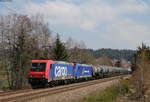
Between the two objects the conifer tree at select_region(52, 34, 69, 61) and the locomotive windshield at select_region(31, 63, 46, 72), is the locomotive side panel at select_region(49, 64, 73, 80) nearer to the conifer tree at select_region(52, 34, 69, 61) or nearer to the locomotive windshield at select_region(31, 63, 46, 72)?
the locomotive windshield at select_region(31, 63, 46, 72)

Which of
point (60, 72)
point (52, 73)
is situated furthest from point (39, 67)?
point (60, 72)

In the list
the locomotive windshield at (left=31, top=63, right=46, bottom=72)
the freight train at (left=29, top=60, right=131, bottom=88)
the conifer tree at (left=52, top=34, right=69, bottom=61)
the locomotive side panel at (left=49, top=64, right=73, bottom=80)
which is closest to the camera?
the freight train at (left=29, top=60, right=131, bottom=88)

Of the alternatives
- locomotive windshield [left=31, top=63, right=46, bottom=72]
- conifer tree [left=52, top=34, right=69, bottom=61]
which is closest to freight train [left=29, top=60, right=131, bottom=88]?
locomotive windshield [left=31, top=63, right=46, bottom=72]

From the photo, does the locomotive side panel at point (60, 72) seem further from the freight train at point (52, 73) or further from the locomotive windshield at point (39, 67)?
the locomotive windshield at point (39, 67)

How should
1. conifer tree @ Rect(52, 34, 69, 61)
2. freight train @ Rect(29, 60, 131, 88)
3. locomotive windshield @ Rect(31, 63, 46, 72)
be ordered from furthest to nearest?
conifer tree @ Rect(52, 34, 69, 61)
locomotive windshield @ Rect(31, 63, 46, 72)
freight train @ Rect(29, 60, 131, 88)

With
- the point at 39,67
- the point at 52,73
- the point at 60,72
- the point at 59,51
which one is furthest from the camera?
the point at 59,51

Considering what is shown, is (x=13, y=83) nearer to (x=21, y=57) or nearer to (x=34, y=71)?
(x=21, y=57)

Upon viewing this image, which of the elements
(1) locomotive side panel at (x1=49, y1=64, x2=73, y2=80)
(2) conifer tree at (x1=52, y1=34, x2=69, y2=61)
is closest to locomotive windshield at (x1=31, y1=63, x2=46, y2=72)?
(1) locomotive side panel at (x1=49, y1=64, x2=73, y2=80)

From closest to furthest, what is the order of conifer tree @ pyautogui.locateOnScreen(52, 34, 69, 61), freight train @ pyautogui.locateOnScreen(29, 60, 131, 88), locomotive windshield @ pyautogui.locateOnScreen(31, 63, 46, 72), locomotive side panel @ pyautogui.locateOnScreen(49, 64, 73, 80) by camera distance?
freight train @ pyautogui.locateOnScreen(29, 60, 131, 88) < locomotive windshield @ pyautogui.locateOnScreen(31, 63, 46, 72) < locomotive side panel @ pyautogui.locateOnScreen(49, 64, 73, 80) < conifer tree @ pyautogui.locateOnScreen(52, 34, 69, 61)

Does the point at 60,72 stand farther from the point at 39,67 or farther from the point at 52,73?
the point at 39,67

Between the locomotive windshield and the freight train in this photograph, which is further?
the locomotive windshield

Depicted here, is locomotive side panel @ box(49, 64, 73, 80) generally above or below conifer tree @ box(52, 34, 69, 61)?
below

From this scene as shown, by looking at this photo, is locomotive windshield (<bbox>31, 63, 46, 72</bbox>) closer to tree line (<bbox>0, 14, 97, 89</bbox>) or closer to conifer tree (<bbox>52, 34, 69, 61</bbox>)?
tree line (<bbox>0, 14, 97, 89</bbox>)

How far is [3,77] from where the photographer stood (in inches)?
1604
